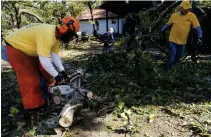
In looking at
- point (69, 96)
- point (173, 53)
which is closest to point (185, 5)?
point (173, 53)

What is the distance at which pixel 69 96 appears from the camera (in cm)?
505

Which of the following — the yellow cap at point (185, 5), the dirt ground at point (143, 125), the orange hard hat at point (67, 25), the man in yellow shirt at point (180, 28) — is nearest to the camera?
the dirt ground at point (143, 125)

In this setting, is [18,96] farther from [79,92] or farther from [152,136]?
[152,136]

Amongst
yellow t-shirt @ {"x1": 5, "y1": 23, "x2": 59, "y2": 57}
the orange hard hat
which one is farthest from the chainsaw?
the orange hard hat

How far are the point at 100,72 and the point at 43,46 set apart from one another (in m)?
3.39

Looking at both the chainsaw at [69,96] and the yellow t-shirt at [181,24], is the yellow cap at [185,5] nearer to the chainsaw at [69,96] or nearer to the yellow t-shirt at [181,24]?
the yellow t-shirt at [181,24]

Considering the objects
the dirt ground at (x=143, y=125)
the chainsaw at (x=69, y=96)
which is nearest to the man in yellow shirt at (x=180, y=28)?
the dirt ground at (x=143, y=125)

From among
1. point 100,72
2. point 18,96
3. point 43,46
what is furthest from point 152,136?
point 100,72

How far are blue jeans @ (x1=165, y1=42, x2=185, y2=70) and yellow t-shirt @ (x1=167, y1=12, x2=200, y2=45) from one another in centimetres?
16

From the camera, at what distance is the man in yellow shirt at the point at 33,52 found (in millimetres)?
4344

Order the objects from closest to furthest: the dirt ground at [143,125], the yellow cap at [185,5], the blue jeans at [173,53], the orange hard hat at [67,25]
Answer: the dirt ground at [143,125] < the orange hard hat at [67,25] < the yellow cap at [185,5] < the blue jeans at [173,53]

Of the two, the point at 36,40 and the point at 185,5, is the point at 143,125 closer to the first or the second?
the point at 36,40

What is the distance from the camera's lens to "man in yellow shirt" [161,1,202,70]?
7.20 metres

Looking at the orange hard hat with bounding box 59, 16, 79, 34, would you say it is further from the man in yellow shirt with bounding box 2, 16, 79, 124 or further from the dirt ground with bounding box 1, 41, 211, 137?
the dirt ground with bounding box 1, 41, 211, 137
